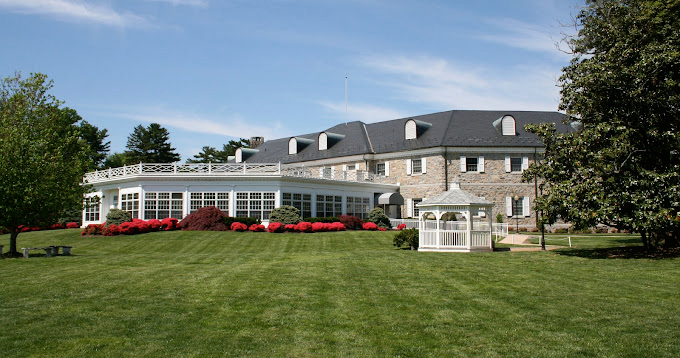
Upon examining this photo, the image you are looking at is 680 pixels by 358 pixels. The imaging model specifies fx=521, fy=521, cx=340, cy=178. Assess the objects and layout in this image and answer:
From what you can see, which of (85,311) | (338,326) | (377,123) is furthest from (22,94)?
(338,326)

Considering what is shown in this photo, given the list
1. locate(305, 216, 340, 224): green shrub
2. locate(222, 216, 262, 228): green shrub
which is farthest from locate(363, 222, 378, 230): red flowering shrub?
locate(222, 216, 262, 228): green shrub

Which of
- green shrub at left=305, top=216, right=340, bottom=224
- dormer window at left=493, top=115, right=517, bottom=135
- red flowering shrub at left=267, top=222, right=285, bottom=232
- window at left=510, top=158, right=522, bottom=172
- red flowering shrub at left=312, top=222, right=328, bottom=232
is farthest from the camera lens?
dormer window at left=493, top=115, right=517, bottom=135

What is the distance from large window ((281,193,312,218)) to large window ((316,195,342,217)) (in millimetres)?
797

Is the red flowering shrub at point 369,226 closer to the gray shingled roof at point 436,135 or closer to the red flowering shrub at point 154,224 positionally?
the gray shingled roof at point 436,135

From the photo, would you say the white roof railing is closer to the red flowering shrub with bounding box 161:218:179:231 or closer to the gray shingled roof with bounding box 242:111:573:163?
the red flowering shrub with bounding box 161:218:179:231

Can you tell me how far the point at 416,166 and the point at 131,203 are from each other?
2173 centimetres

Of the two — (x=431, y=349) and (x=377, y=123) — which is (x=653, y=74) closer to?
(x=431, y=349)

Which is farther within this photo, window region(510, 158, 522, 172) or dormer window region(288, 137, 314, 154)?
dormer window region(288, 137, 314, 154)

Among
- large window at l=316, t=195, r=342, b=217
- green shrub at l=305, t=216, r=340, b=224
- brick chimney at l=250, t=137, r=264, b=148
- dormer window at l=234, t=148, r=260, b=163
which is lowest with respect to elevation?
green shrub at l=305, t=216, r=340, b=224

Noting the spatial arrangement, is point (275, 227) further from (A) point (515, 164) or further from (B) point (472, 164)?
(A) point (515, 164)

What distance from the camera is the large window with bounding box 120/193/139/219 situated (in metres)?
32.3

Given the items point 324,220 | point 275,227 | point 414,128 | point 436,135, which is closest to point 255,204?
point 275,227

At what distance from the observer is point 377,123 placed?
162 ft

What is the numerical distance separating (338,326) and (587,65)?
49.4ft
